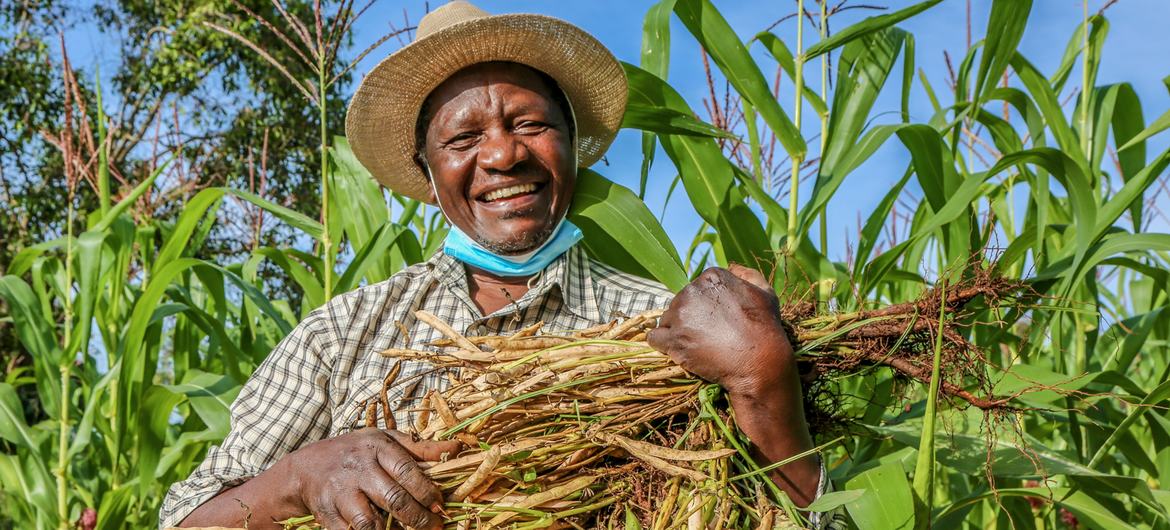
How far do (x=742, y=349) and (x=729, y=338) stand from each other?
18 millimetres

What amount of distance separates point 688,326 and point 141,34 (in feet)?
33.2

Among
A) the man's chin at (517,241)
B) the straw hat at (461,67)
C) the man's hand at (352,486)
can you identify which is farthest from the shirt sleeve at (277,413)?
the straw hat at (461,67)

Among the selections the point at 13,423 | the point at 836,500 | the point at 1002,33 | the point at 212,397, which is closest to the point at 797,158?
the point at 1002,33

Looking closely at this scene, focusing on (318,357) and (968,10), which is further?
(968,10)

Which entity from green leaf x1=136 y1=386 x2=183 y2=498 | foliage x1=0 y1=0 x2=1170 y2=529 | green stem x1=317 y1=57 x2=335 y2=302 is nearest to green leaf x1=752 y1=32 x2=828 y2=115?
foliage x1=0 y1=0 x2=1170 y2=529

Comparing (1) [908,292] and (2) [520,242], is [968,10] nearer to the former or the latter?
(1) [908,292]

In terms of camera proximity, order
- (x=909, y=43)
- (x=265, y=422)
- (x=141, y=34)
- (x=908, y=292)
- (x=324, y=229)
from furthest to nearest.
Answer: (x=141, y=34) → (x=908, y=292) → (x=324, y=229) → (x=909, y=43) → (x=265, y=422)

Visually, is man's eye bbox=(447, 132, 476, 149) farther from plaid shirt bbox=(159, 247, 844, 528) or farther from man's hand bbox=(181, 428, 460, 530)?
man's hand bbox=(181, 428, 460, 530)

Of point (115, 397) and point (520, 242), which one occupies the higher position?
point (520, 242)

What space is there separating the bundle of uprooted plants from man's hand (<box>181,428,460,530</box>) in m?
0.03

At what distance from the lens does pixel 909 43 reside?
1994 mm

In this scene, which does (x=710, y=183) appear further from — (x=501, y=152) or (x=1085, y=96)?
(x=1085, y=96)

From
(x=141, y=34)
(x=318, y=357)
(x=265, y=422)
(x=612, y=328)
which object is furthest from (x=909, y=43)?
(x=141, y=34)

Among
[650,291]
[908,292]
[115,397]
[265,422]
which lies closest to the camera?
[265,422]
